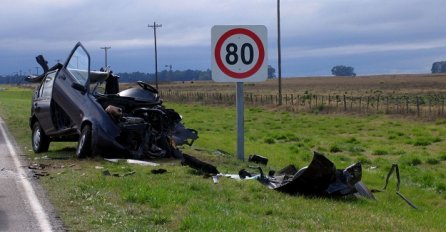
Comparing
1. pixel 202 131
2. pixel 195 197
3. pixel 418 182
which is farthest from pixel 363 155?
pixel 195 197

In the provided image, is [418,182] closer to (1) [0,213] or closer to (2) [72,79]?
(2) [72,79]

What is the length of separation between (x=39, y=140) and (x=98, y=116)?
8.70ft

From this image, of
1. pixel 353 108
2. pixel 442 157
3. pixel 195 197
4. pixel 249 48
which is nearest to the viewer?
pixel 195 197

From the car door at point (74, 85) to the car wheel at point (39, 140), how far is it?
109 cm

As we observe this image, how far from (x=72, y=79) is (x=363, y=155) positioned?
9.16 meters

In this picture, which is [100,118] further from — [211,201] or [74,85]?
[211,201]

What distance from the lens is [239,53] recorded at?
1112 cm

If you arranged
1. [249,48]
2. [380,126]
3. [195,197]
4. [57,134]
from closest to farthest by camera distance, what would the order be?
[195,197] → [249,48] → [57,134] → [380,126]

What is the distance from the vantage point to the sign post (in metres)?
10.9

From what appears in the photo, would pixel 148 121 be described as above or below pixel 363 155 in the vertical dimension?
above

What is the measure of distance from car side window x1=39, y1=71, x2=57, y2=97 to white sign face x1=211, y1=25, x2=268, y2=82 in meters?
4.26

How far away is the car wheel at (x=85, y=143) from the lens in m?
12.2

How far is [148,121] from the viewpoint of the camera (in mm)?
12492

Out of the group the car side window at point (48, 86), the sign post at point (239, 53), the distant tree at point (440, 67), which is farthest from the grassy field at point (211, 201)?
the distant tree at point (440, 67)
